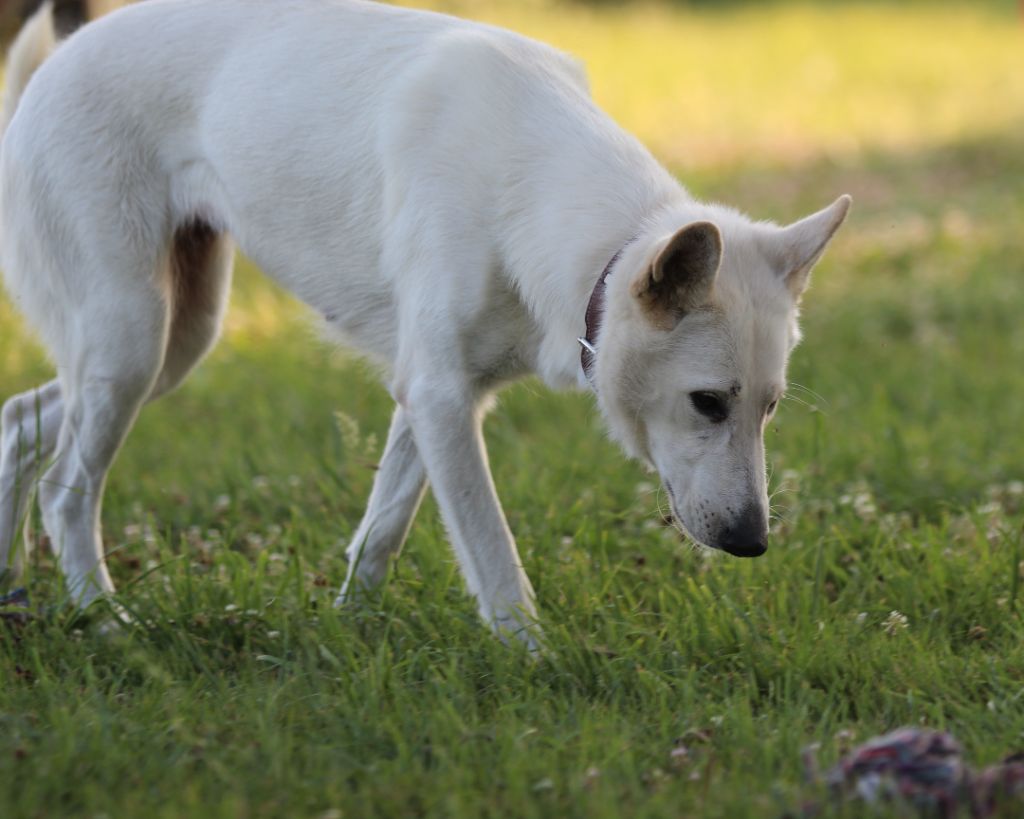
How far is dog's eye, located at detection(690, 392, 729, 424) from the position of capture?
340cm

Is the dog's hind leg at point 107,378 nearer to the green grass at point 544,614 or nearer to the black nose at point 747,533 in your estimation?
the green grass at point 544,614

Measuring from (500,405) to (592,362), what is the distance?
2.53 meters

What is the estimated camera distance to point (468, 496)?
3730 millimetres

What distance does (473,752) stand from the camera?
3055 mm

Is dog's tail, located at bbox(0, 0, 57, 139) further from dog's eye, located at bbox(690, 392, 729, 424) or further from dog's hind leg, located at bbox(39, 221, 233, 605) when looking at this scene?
dog's eye, located at bbox(690, 392, 729, 424)

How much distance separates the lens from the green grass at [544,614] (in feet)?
9.71

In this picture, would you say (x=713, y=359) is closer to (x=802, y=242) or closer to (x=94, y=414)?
(x=802, y=242)

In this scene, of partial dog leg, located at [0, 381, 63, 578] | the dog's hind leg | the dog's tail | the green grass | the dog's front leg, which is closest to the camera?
the green grass

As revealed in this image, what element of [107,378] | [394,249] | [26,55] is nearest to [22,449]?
[107,378]

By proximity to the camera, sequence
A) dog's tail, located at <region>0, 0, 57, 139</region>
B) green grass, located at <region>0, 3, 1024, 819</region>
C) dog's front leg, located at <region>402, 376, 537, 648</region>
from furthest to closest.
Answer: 1. dog's tail, located at <region>0, 0, 57, 139</region>
2. dog's front leg, located at <region>402, 376, 537, 648</region>
3. green grass, located at <region>0, 3, 1024, 819</region>

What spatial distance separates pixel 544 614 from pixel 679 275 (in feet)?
3.36

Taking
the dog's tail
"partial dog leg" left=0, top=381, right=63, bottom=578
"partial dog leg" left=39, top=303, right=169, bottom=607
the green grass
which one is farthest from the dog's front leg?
the dog's tail

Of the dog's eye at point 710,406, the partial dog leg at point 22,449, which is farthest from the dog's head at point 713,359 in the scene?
the partial dog leg at point 22,449

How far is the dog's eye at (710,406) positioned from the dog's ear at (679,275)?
0.19 metres
